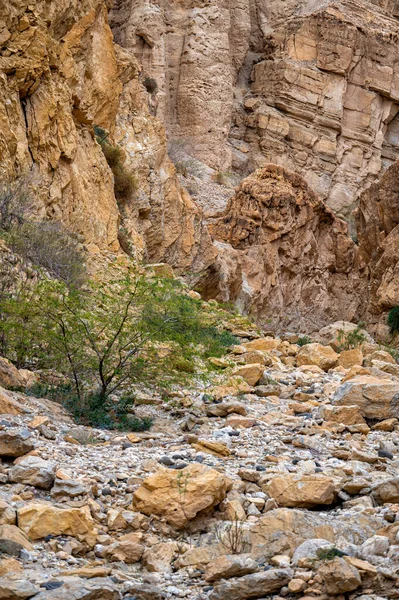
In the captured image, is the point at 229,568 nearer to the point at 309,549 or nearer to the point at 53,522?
the point at 309,549

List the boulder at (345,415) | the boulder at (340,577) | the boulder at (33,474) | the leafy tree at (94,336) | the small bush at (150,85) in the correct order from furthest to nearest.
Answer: the small bush at (150,85) < the boulder at (345,415) < the leafy tree at (94,336) < the boulder at (33,474) < the boulder at (340,577)

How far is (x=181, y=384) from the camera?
8164 millimetres

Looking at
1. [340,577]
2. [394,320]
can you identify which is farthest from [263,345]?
[394,320]

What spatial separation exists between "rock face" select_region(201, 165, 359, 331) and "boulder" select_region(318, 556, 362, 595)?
56.8 ft

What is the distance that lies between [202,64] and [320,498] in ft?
120

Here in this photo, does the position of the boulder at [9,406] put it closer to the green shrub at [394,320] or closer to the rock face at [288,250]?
the rock face at [288,250]

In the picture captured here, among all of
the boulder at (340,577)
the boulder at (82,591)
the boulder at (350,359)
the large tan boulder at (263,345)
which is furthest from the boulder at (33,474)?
the large tan boulder at (263,345)

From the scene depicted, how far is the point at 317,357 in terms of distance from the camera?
34.7ft

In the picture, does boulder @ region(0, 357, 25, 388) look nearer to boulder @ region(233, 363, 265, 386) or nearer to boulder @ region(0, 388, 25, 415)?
boulder @ region(0, 388, 25, 415)

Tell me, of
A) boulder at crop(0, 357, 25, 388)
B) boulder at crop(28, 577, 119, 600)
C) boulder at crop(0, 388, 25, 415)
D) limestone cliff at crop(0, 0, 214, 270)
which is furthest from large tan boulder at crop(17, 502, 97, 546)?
limestone cliff at crop(0, 0, 214, 270)

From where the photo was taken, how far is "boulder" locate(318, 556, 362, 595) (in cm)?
344

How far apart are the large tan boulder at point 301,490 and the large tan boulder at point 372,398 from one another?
2527 mm

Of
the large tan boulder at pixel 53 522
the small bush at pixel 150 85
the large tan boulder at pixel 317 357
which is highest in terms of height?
the small bush at pixel 150 85

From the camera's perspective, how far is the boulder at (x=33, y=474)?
4.59 m
